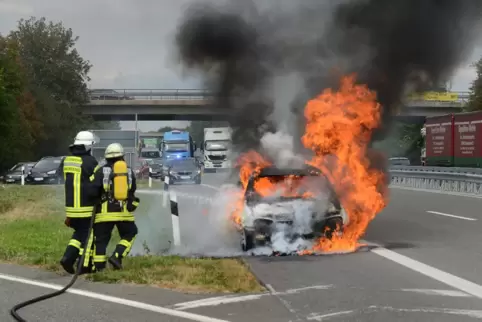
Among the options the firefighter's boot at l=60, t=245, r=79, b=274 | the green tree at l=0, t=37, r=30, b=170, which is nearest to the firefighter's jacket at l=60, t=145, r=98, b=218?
the firefighter's boot at l=60, t=245, r=79, b=274

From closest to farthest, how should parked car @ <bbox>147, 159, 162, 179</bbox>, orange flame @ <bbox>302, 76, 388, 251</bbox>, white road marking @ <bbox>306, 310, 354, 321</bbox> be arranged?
white road marking @ <bbox>306, 310, 354, 321</bbox> < orange flame @ <bbox>302, 76, 388, 251</bbox> < parked car @ <bbox>147, 159, 162, 179</bbox>

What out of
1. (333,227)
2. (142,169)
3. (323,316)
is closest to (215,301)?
(323,316)

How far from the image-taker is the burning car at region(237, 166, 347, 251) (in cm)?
1052

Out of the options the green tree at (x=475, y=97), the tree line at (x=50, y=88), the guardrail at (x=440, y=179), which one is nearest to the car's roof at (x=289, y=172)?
the guardrail at (x=440, y=179)

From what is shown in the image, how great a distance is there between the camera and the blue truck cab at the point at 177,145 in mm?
49094

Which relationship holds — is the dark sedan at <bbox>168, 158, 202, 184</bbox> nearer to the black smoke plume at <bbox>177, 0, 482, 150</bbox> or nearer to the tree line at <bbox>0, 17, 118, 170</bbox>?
the tree line at <bbox>0, 17, 118, 170</bbox>

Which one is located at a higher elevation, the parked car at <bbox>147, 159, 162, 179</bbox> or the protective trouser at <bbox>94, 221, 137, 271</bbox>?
the protective trouser at <bbox>94, 221, 137, 271</bbox>

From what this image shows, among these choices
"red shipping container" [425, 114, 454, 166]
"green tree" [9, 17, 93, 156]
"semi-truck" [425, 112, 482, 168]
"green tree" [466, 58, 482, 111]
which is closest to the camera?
"semi-truck" [425, 112, 482, 168]

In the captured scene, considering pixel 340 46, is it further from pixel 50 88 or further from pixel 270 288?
pixel 50 88

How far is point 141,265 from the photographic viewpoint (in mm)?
9266

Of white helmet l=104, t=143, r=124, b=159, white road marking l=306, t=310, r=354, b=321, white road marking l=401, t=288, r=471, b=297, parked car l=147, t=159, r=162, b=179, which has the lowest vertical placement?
parked car l=147, t=159, r=162, b=179

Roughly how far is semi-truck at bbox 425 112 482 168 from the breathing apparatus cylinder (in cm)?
2213

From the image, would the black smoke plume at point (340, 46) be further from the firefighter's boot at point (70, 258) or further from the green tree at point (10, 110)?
the green tree at point (10, 110)

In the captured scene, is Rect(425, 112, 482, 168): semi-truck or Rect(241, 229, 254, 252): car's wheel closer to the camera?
Rect(241, 229, 254, 252): car's wheel
